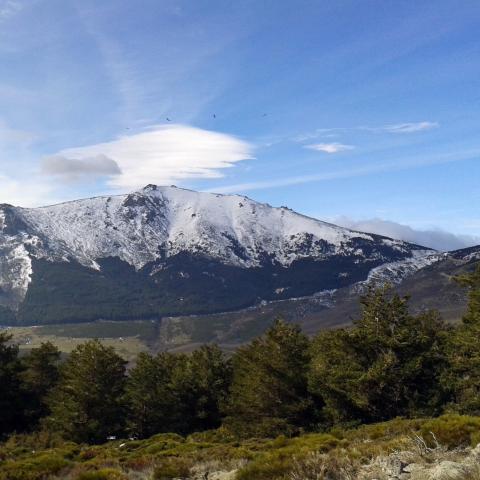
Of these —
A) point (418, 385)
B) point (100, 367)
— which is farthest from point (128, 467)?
point (100, 367)

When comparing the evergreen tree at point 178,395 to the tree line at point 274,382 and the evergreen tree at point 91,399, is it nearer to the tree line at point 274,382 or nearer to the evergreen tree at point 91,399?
the tree line at point 274,382

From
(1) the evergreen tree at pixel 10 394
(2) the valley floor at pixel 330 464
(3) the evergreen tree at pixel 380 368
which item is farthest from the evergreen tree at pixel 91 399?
(2) the valley floor at pixel 330 464

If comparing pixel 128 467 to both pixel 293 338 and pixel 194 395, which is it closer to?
pixel 293 338

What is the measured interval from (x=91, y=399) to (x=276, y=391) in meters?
21.7

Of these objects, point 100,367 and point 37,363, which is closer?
point 100,367

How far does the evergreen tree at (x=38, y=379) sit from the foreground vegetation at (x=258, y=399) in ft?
0.57

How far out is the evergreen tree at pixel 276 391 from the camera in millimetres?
46144

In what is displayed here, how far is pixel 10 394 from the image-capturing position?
62781 mm

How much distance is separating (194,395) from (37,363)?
2566cm

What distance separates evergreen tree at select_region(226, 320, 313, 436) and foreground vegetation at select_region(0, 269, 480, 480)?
0.11 m

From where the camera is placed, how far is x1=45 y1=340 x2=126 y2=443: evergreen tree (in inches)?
2088

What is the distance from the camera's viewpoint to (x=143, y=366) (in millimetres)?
62719

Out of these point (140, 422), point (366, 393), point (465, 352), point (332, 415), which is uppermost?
point (465, 352)

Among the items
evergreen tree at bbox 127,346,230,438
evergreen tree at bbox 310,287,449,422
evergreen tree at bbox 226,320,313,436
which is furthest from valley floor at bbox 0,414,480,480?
evergreen tree at bbox 127,346,230,438
